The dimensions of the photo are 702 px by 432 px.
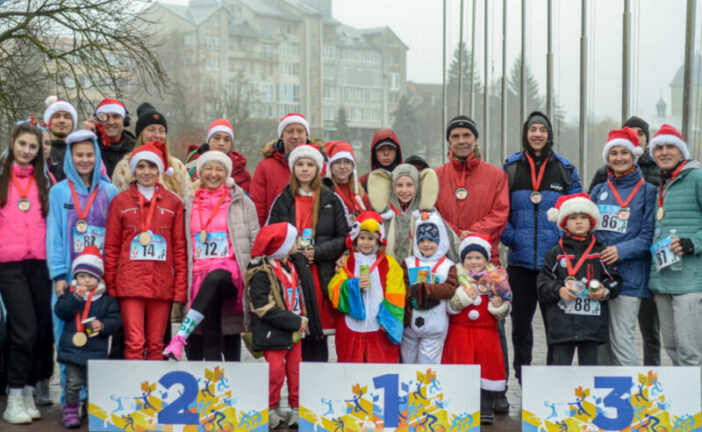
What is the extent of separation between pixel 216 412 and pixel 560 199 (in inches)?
124

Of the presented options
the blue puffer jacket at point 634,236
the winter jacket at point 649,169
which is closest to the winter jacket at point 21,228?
the blue puffer jacket at point 634,236

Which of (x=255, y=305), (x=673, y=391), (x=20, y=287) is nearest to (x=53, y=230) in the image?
(x=20, y=287)

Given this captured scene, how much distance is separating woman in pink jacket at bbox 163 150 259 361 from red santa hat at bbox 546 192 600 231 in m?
2.43

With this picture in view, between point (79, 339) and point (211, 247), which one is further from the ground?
point (211, 247)

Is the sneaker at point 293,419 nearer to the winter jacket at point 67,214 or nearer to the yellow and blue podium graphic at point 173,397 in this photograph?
the yellow and blue podium graphic at point 173,397

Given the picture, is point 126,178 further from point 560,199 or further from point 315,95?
point 315,95

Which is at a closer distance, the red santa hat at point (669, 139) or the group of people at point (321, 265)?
the group of people at point (321, 265)

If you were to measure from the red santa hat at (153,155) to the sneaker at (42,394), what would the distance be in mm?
2078

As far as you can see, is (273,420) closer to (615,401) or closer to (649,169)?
(615,401)

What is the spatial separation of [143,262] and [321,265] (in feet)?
4.65

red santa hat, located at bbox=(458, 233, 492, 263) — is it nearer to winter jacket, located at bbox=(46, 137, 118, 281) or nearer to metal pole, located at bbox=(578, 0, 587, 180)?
winter jacket, located at bbox=(46, 137, 118, 281)

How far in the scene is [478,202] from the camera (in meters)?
7.47

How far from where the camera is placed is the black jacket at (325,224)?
23.4ft

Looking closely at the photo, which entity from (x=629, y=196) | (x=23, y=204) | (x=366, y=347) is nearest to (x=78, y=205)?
(x=23, y=204)
